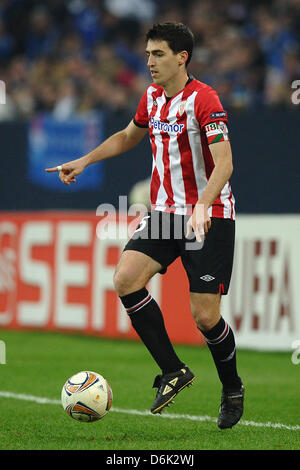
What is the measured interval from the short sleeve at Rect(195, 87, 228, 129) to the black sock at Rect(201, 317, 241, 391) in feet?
4.04

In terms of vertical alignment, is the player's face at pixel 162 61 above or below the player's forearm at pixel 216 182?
above

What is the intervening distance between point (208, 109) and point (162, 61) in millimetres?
451

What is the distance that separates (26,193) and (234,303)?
623 cm

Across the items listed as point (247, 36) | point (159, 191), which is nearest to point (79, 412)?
point (159, 191)

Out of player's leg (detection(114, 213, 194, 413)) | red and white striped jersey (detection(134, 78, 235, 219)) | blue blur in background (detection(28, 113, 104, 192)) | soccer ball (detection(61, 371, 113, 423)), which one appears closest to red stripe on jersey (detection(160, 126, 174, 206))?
red and white striped jersey (detection(134, 78, 235, 219))

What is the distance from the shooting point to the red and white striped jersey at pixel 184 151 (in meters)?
5.90

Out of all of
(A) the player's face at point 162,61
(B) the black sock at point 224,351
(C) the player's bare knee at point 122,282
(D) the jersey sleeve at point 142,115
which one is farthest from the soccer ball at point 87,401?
(A) the player's face at point 162,61

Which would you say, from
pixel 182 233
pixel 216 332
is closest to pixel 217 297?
pixel 216 332

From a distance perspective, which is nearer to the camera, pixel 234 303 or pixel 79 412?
pixel 79 412

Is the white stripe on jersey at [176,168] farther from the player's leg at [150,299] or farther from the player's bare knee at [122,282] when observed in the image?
the player's bare knee at [122,282]

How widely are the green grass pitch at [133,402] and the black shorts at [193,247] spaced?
933 millimetres

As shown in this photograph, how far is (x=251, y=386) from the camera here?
8086mm
